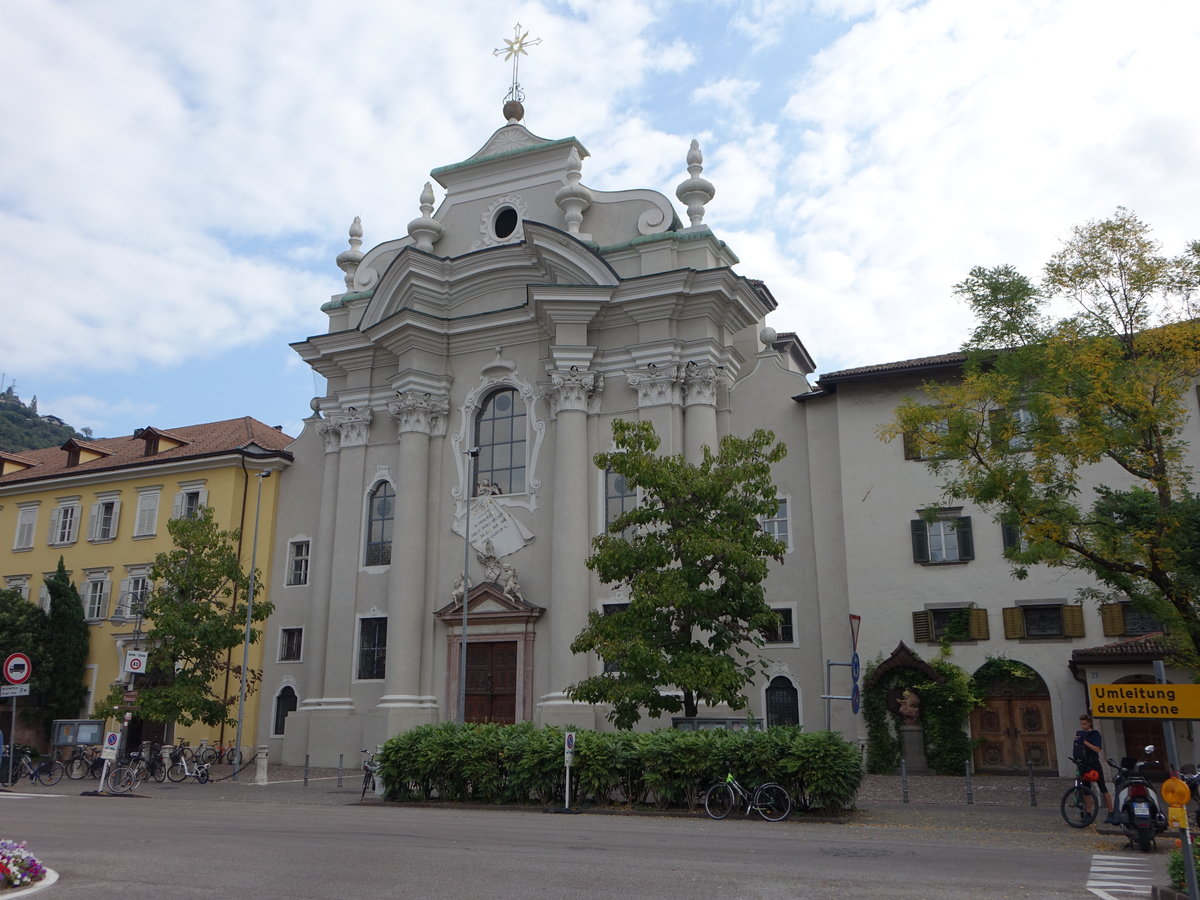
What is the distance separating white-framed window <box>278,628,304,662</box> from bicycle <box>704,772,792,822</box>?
19746 millimetres

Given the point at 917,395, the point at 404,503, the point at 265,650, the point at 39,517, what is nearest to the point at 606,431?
the point at 404,503

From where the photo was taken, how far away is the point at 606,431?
30.2 m

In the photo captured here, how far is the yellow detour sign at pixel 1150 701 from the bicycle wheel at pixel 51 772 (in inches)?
980

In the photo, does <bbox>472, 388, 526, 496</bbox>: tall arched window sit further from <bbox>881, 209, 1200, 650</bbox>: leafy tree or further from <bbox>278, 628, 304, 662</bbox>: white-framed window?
<bbox>881, 209, 1200, 650</bbox>: leafy tree

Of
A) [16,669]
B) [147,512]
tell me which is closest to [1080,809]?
[16,669]

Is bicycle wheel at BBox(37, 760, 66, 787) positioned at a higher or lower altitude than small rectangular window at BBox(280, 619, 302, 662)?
lower

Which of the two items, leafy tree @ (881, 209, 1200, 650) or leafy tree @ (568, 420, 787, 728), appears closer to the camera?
leafy tree @ (881, 209, 1200, 650)

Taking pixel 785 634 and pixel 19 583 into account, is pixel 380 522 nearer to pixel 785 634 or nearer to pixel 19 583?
pixel 785 634

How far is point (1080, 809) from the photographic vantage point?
15.2 meters

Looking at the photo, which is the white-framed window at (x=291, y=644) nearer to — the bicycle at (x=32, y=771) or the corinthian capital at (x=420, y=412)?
the bicycle at (x=32, y=771)

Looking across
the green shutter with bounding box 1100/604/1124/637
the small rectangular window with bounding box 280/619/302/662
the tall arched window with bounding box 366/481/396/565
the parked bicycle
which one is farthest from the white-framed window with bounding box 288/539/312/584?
the green shutter with bounding box 1100/604/1124/637

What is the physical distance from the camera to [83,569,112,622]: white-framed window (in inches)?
1448

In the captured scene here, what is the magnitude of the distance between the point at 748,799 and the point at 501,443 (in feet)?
55.8

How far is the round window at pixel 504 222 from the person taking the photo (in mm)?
33500
